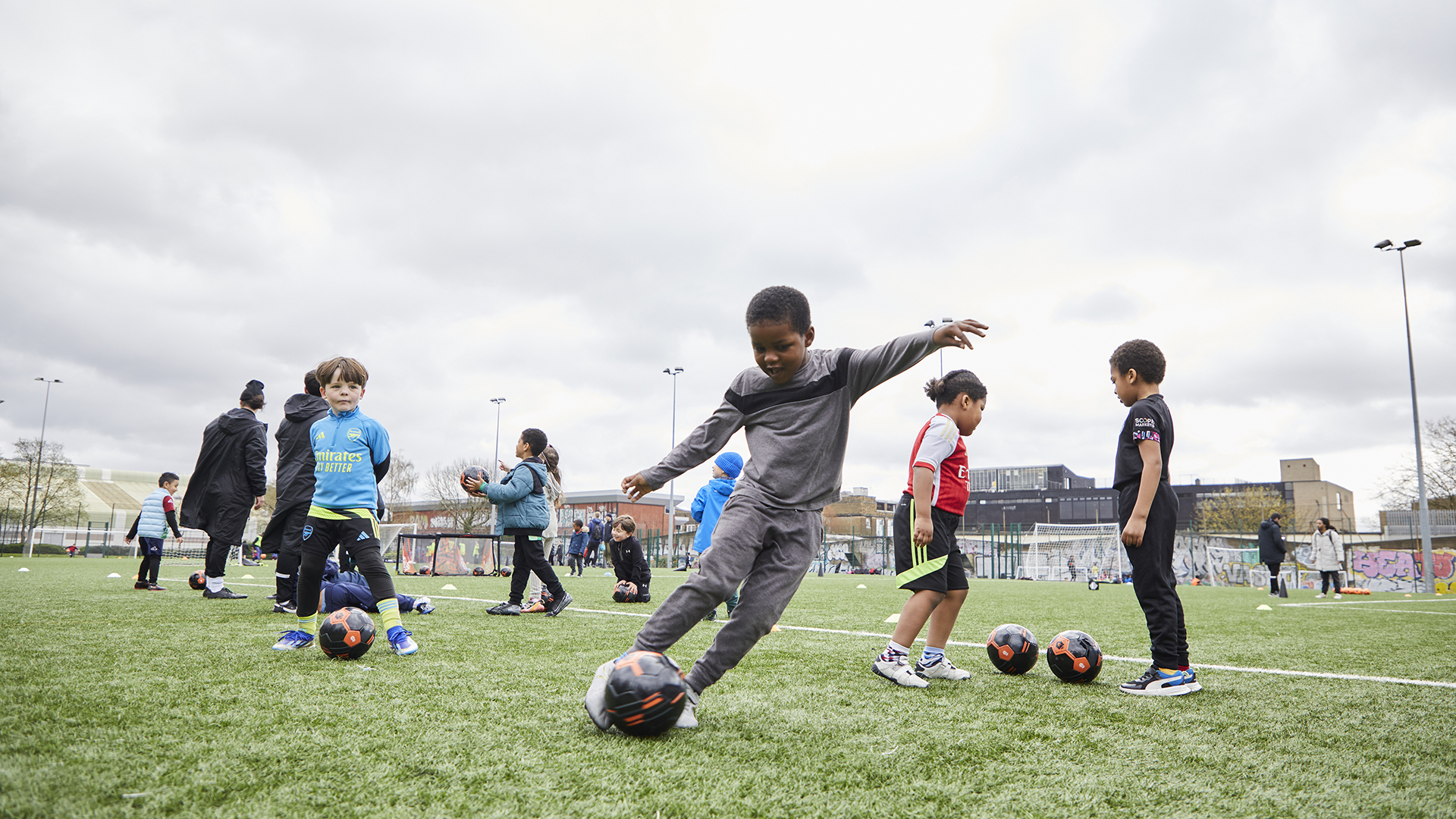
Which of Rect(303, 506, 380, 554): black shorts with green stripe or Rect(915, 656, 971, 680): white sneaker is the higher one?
Rect(303, 506, 380, 554): black shorts with green stripe

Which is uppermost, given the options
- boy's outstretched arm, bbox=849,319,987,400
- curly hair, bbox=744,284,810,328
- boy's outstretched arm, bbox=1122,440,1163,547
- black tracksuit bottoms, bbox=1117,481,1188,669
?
curly hair, bbox=744,284,810,328

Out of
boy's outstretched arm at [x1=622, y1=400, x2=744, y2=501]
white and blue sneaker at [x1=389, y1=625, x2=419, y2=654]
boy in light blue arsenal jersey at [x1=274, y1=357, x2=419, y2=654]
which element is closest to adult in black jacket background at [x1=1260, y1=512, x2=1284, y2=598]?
boy's outstretched arm at [x1=622, y1=400, x2=744, y2=501]

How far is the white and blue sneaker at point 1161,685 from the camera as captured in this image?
401cm

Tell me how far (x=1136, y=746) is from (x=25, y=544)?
47.1 metres

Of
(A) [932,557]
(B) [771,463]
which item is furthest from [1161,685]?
(B) [771,463]

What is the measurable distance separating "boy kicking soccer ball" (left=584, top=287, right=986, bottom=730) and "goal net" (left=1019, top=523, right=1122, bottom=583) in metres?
36.2

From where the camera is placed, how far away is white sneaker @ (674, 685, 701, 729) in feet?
9.71

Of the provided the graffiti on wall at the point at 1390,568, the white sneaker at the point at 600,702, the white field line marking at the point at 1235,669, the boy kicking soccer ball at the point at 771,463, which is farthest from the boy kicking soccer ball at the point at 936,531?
the graffiti on wall at the point at 1390,568

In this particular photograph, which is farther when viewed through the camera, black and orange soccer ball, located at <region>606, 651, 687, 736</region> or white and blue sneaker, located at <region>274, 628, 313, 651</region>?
white and blue sneaker, located at <region>274, 628, 313, 651</region>

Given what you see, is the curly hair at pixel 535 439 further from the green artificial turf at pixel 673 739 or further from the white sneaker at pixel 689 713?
the white sneaker at pixel 689 713

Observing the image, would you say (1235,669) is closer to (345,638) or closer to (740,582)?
(740,582)

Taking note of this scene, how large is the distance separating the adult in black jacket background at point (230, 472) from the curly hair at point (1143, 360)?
7.99 metres

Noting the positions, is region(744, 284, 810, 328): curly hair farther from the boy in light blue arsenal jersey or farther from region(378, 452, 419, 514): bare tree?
region(378, 452, 419, 514): bare tree

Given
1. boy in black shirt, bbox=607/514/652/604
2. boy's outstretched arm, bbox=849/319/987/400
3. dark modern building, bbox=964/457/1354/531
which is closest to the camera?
boy's outstretched arm, bbox=849/319/987/400
